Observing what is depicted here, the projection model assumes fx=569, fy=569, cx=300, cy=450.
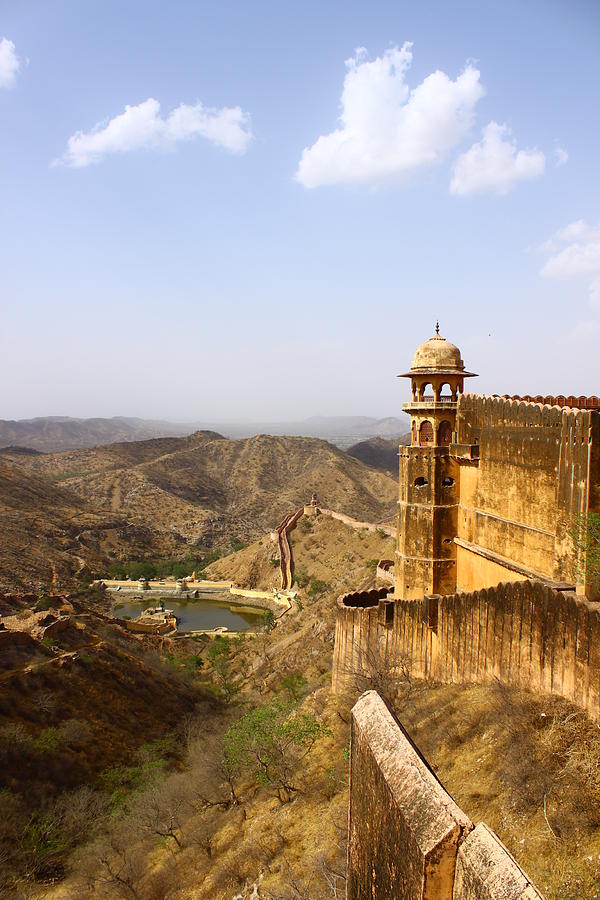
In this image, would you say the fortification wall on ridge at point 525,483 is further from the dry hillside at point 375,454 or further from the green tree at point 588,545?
the dry hillside at point 375,454

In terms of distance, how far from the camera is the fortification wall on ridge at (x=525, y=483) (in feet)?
31.4

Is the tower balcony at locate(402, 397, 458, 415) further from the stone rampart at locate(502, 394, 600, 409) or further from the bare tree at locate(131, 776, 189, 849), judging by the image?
the bare tree at locate(131, 776, 189, 849)

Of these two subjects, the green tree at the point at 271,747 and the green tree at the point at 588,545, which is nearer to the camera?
the green tree at the point at 588,545

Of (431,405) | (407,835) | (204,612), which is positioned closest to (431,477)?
(431,405)

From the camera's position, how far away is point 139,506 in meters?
67.8

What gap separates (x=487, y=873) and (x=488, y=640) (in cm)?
859

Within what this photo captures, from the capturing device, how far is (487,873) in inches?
77.9

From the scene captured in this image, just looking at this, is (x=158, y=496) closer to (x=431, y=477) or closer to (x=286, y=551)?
(x=286, y=551)

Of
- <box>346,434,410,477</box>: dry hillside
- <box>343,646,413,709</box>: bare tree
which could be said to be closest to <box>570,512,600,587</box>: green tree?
<box>343,646,413,709</box>: bare tree

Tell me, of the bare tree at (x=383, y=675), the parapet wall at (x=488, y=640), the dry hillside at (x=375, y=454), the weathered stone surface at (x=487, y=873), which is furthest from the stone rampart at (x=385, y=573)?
the dry hillside at (x=375, y=454)

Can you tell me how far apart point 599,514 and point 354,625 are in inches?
257

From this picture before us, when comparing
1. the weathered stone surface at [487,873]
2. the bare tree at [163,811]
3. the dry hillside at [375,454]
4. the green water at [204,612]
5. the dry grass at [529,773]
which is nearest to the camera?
the weathered stone surface at [487,873]

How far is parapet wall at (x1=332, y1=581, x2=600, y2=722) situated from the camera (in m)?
7.82

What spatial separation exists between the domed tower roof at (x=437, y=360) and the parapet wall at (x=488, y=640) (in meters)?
5.70
